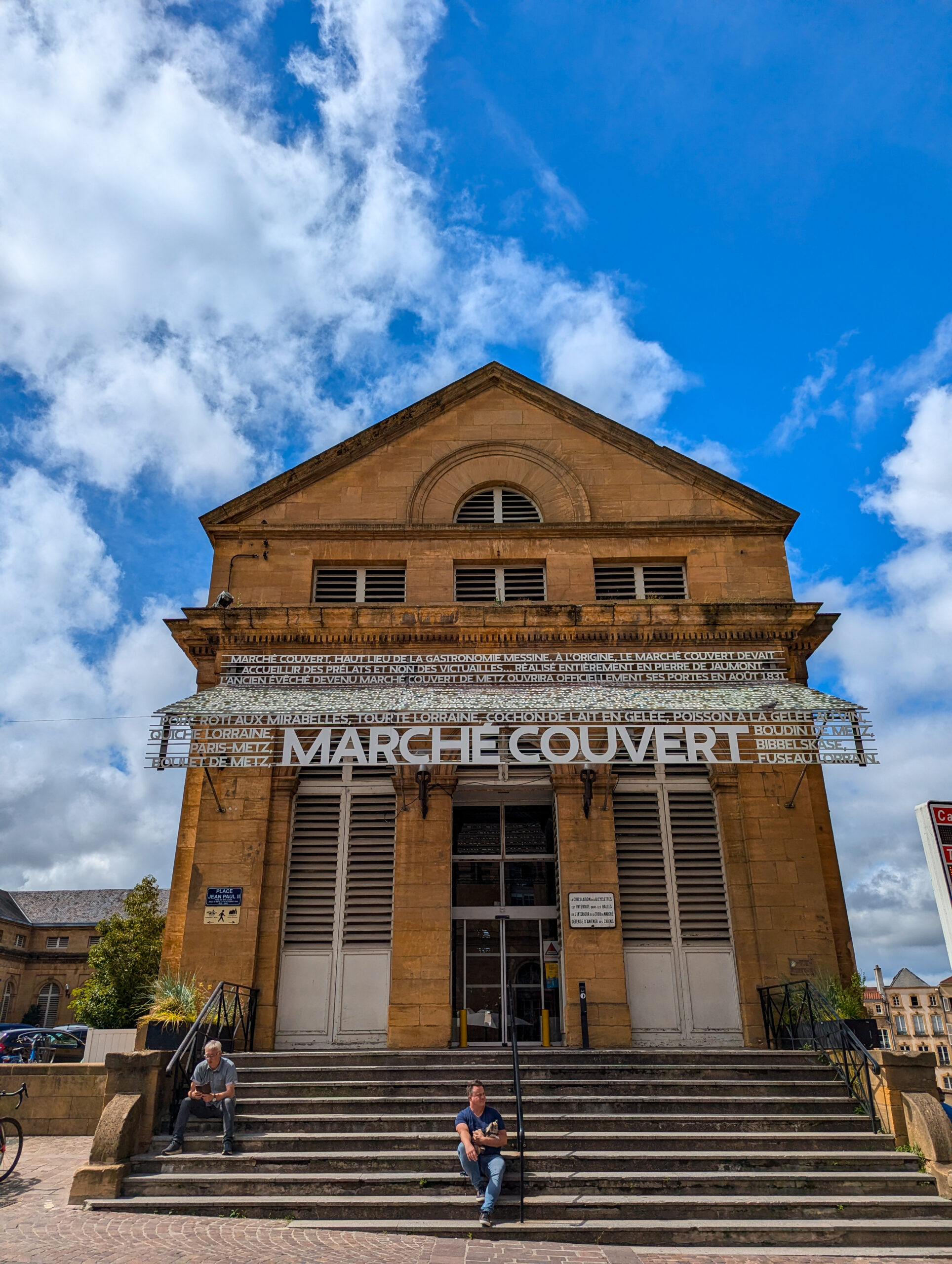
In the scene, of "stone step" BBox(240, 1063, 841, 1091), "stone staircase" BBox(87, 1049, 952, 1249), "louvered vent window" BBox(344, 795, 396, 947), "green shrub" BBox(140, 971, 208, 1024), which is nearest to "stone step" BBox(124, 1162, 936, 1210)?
"stone staircase" BBox(87, 1049, 952, 1249)

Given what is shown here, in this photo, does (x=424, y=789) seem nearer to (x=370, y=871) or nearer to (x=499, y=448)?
(x=370, y=871)

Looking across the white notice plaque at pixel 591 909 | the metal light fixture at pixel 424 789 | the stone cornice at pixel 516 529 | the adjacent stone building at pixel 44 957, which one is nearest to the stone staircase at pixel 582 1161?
the white notice plaque at pixel 591 909

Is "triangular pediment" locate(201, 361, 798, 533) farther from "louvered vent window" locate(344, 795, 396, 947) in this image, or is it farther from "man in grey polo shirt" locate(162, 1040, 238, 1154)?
"man in grey polo shirt" locate(162, 1040, 238, 1154)

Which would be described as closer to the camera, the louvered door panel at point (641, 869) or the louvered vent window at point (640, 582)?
the louvered door panel at point (641, 869)

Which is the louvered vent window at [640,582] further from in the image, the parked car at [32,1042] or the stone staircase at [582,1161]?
the parked car at [32,1042]

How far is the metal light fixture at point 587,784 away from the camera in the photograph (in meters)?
15.2

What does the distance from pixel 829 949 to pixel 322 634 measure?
980 cm

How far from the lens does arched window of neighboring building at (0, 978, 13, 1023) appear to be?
6256cm

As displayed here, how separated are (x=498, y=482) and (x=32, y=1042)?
62.6 feet

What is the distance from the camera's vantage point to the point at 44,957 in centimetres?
6619

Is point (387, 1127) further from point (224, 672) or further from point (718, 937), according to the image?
point (224, 672)

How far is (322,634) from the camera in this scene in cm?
1642

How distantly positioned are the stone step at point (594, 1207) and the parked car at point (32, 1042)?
15277mm

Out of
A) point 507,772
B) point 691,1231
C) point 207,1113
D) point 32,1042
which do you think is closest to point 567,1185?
point 691,1231
